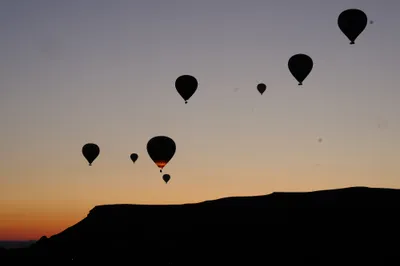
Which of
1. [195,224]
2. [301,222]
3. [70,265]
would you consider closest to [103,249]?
[70,265]

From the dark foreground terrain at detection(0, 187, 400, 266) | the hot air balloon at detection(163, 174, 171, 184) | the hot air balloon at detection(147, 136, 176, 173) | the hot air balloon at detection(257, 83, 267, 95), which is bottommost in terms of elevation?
the dark foreground terrain at detection(0, 187, 400, 266)

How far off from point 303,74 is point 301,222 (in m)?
10.3

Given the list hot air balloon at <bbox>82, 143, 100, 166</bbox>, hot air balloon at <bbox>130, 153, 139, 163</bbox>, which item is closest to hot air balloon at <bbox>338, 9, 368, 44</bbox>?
hot air balloon at <bbox>82, 143, 100, 166</bbox>

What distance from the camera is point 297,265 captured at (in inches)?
1139

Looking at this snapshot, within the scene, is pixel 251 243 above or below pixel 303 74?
below

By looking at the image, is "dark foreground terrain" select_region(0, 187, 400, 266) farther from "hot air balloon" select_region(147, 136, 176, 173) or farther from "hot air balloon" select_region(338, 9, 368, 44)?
"hot air balloon" select_region(338, 9, 368, 44)

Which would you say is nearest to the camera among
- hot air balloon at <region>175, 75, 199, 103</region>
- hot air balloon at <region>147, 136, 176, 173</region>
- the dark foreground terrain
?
the dark foreground terrain

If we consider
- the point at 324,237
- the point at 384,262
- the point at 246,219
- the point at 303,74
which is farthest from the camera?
the point at 303,74

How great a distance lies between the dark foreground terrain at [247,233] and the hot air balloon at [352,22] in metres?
8.66

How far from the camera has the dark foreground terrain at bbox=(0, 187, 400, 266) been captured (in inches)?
1148

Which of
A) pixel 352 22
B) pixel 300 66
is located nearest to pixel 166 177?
pixel 300 66

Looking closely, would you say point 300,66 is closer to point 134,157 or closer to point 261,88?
point 261,88

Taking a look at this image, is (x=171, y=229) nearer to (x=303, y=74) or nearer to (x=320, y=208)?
(x=320, y=208)

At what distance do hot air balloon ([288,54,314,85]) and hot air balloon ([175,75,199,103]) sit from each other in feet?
17.5
